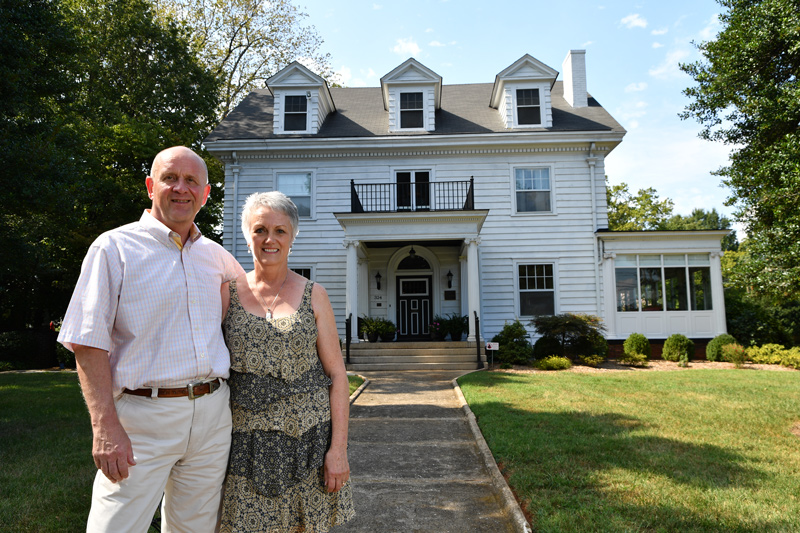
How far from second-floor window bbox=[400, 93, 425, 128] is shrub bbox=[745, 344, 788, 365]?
38.5 feet

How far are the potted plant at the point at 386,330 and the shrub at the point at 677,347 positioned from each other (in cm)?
783

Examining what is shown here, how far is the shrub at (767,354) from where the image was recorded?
13.0m

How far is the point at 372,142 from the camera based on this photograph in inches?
589

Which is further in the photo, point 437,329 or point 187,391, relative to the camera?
point 437,329

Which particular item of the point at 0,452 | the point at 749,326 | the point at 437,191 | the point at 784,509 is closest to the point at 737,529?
the point at 784,509

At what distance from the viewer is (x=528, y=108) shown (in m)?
15.4

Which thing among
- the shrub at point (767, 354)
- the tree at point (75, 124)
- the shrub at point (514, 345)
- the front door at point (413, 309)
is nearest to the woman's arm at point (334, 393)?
→ the tree at point (75, 124)

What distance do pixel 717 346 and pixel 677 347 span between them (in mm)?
1096

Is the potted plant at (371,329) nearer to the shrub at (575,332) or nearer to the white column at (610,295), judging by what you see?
the shrub at (575,332)

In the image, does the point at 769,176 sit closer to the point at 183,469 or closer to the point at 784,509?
the point at 784,509

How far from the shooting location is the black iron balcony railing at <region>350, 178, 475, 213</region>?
1488cm

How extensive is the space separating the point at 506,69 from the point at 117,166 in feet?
47.1

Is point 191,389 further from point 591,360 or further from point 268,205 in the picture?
point 591,360

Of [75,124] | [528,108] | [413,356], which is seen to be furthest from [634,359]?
[75,124]
